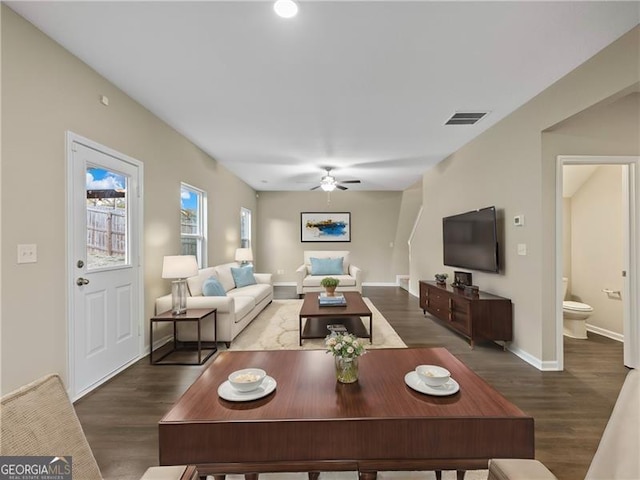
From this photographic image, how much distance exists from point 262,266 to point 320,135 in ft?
16.7

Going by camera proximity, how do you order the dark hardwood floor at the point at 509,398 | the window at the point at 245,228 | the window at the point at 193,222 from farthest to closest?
1. the window at the point at 245,228
2. the window at the point at 193,222
3. the dark hardwood floor at the point at 509,398

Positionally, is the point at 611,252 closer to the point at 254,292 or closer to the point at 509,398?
the point at 509,398

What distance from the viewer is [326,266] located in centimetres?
656

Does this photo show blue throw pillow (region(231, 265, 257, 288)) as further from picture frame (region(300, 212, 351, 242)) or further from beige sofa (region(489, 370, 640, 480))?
beige sofa (region(489, 370, 640, 480))

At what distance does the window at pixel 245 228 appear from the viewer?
23.4 ft

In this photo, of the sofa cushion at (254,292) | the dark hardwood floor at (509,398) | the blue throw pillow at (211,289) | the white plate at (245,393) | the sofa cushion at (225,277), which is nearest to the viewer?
the white plate at (245,393)

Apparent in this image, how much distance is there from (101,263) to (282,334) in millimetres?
2136

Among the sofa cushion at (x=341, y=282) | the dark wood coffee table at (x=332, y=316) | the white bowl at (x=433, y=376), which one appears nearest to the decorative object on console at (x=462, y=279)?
the dark wood coffee table at (x=332, y=316)

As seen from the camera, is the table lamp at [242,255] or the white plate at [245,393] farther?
the table lamp at [242,255]

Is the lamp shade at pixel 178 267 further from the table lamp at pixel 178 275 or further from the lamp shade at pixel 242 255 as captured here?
the lamp shade at pixel 242 255

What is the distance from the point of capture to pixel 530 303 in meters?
2.99

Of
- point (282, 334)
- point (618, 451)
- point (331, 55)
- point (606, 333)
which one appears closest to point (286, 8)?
point (331, 55)

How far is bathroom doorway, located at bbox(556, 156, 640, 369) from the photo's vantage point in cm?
279

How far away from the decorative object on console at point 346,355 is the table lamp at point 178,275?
235cm
